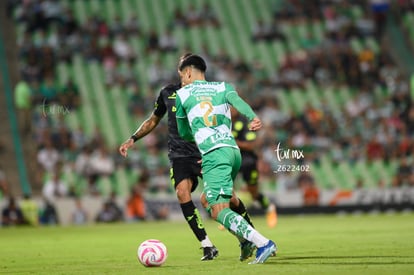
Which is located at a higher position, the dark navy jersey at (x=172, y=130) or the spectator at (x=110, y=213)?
the spectator at (x=110, y=213)

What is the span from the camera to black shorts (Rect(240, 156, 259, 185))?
63.9 feet

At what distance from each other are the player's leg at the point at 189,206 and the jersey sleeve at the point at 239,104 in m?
1.95

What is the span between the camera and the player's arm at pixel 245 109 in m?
9.91

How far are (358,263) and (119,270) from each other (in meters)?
2.79

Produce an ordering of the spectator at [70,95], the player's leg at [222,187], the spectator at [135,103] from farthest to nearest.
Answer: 1. the spectator at [135,103]
2. the spectator at [70,95]
3. the player's leg at [222,187]

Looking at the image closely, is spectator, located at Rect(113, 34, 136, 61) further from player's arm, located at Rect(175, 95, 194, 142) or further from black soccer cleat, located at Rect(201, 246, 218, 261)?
player's arm, located at Rect(175, 95, 194, 142)

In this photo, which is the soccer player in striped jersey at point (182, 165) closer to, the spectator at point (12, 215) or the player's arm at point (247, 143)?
the player's arm at point (247, 143)

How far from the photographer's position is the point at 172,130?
1269cm

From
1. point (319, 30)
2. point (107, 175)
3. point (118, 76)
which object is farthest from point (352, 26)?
point (107, 175)

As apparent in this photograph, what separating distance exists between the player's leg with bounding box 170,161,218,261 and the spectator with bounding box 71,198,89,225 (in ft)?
51.8

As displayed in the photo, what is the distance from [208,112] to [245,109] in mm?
682

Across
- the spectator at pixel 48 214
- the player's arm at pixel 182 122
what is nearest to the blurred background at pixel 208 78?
the spectator at pixel 48 214

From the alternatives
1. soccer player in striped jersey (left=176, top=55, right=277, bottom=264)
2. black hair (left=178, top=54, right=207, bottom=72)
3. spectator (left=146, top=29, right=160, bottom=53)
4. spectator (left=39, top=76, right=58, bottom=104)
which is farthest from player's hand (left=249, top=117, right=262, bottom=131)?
spectator (left=146, top=29, right=160, bottom=53)

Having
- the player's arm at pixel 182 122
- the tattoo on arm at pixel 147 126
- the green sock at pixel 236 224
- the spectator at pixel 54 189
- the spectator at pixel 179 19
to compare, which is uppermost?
the spectator at pixel 179 19
